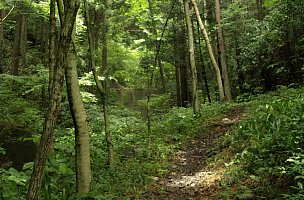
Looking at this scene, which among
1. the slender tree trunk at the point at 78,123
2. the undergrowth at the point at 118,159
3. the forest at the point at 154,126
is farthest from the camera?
the slender tree trunk at the point at 78,123

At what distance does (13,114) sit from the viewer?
404 inches

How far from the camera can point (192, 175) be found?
6684 mm

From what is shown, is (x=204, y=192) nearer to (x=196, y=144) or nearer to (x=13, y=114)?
(x=196, y=144)

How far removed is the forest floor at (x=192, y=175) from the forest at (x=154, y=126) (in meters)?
0.03

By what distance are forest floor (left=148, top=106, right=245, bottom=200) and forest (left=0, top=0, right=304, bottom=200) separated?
0.03 meters

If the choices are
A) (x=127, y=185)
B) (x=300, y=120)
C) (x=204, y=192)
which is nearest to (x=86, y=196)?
(x=127, y=185)

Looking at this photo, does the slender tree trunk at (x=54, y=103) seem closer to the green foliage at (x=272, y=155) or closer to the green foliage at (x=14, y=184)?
the green foliage at (x=14, y=184)

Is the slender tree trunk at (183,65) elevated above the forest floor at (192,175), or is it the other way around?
the slender tree trunk at (183,65)

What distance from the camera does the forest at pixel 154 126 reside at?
448cm

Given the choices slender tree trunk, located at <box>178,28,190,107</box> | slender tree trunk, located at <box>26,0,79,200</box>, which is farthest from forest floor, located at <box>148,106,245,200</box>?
slender tree trunk, located at <box>178,28,190,107</box>

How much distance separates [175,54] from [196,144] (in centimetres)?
903

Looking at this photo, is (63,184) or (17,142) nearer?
(63,184)

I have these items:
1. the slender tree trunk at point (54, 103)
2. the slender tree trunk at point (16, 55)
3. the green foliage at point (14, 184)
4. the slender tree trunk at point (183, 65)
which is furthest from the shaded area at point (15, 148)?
the slender tree trunk at point (183, 65)

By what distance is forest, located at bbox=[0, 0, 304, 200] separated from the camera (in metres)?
4.48
